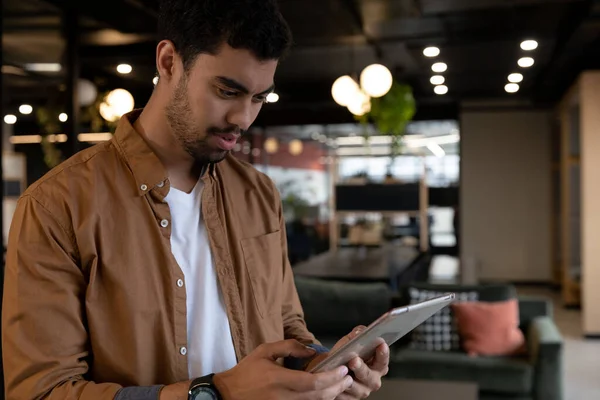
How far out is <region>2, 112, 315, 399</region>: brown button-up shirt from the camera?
1046 mm

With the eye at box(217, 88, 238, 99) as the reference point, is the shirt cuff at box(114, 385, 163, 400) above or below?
below

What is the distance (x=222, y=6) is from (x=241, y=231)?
449mm

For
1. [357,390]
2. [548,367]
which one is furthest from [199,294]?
[548,367]

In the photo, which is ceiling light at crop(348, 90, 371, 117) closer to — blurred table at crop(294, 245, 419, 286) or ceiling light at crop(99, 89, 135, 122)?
blurred table at crop(294, 245, 419, 286)

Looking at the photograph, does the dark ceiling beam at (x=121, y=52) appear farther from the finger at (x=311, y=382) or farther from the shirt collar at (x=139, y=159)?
the finger at (x=311, y=382)

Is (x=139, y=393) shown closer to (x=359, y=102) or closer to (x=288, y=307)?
(x=288, y=307)

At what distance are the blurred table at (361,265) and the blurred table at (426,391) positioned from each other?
253 cm

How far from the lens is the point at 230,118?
115cm

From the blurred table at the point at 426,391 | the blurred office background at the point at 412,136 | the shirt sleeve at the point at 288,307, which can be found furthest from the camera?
the blurred office background at the point at 412,136

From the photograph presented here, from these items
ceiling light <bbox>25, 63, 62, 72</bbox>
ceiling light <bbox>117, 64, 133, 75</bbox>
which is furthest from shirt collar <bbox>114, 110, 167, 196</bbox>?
ceiling light <bbox>117, 64, 133, 75</bbox>

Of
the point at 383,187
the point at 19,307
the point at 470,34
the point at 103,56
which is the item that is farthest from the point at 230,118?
the point at 383,187

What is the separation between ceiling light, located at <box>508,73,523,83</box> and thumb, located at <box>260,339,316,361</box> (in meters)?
8.21

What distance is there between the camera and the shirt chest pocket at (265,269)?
4.33ft

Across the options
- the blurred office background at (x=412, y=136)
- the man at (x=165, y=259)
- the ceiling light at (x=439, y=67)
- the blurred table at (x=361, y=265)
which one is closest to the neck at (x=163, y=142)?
the man at (x=165, y=259)
